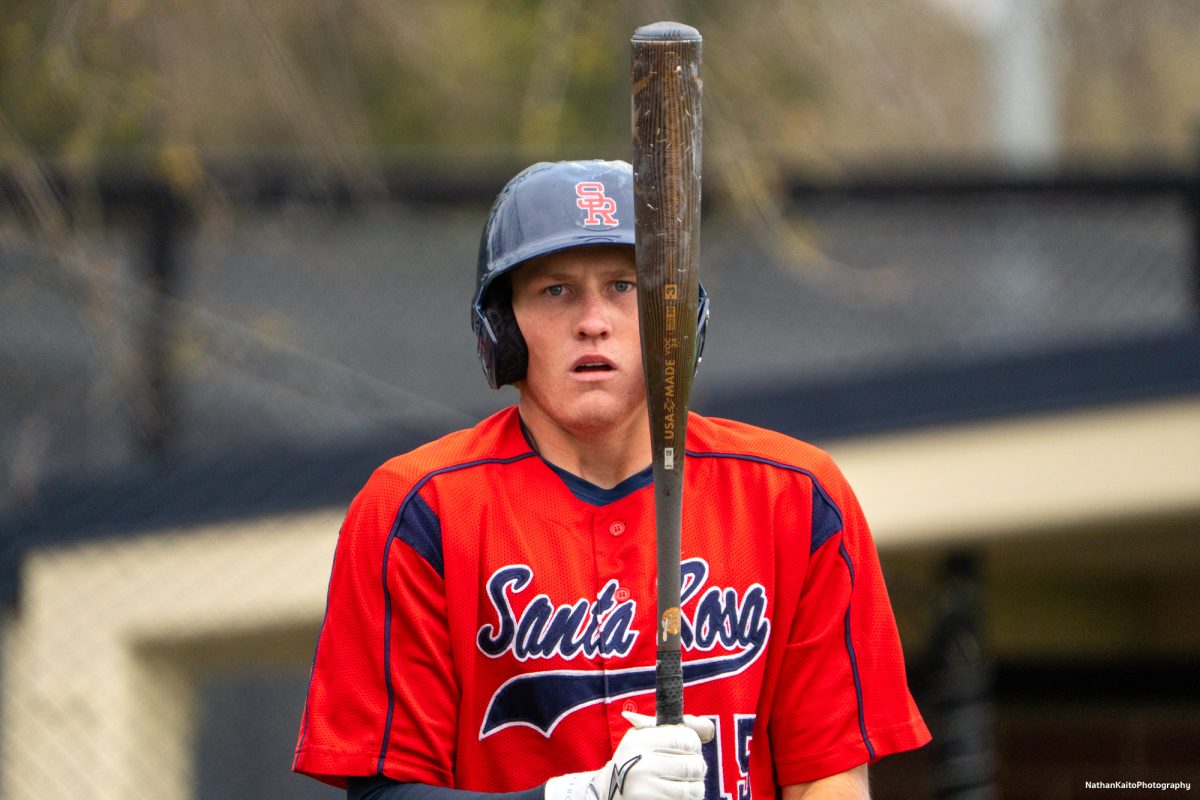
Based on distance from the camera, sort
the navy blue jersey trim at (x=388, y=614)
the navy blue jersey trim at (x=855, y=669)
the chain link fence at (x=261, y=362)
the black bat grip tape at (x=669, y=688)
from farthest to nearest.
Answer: the chain link fence at (x=261, y=362) < the navy blue jersey trim at (x=855, y=669) < the navy blue jersey trim at (x=388, y=614) < the black bat grip tape at (x=669, y=688)

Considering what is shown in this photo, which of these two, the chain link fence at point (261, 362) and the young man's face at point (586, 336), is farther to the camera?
the chain link fence at point (261, 362)

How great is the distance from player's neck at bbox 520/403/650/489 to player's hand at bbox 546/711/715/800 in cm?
50

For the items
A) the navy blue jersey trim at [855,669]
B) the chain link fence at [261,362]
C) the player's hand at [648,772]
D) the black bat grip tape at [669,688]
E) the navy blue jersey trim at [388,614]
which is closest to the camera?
the player's hand at [648,772]

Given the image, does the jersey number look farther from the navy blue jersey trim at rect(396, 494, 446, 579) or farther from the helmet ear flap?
the helmet ear flap

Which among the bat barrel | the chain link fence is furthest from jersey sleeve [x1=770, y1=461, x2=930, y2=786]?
the chain link fence

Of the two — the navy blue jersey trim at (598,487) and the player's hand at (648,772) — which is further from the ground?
the navy blue jersey trim at (598,487)

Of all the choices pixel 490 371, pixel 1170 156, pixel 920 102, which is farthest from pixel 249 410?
pixel 1170 156

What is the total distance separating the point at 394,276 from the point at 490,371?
4.28 metres

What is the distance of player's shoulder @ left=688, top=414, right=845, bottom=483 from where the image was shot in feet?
8.68

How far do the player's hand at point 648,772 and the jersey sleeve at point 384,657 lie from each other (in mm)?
269

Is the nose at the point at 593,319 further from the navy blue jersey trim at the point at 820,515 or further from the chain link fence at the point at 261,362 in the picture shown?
the chain link fence at the point at 261,362

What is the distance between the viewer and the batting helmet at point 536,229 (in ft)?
8.36

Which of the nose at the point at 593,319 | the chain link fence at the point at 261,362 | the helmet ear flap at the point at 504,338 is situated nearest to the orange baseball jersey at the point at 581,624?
the helmet ear flap at the point at 504,338

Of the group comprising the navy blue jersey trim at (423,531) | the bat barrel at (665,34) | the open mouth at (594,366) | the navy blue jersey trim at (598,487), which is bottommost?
the navy blue jersey trim at (423,531)
